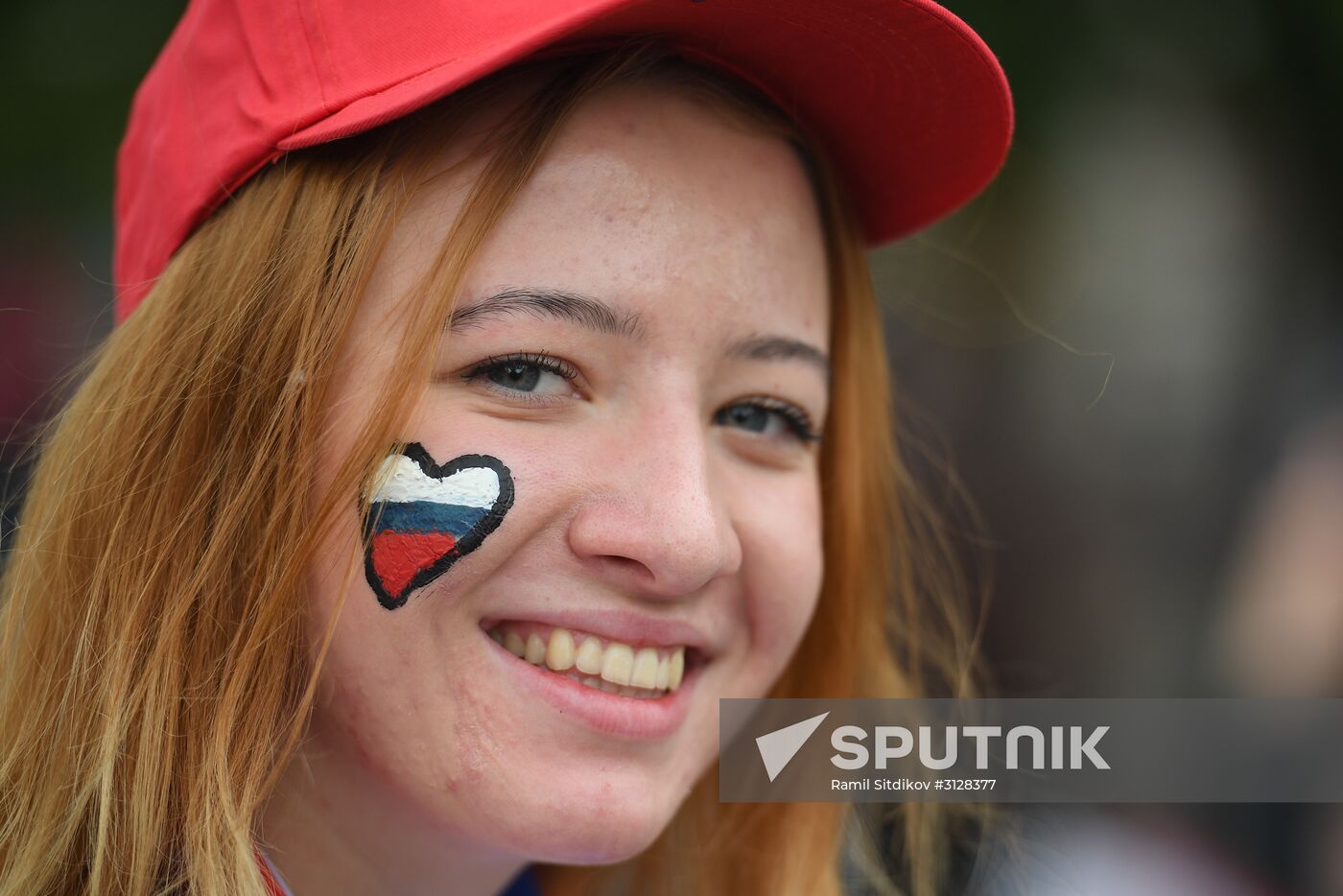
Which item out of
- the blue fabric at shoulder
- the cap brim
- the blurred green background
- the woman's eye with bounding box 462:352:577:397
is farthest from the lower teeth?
the blurred green background

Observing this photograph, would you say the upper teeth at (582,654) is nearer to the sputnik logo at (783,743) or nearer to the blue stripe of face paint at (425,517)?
the blue stripe of face paint at (425,517)

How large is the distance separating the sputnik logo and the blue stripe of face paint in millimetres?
903

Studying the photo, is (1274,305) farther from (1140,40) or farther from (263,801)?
(263,801)

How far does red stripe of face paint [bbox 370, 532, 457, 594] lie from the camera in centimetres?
137

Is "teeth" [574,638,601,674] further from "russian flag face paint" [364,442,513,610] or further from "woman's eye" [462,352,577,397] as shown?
"woman's eye" [462,352,577,397]

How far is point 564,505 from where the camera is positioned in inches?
55.1

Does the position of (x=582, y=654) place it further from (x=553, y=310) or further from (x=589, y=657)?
(x=553, y=310)

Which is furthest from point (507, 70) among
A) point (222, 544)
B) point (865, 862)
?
point (865, 862)

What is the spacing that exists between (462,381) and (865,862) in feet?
4.32

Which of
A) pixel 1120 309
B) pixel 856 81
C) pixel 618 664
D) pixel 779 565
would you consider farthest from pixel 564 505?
pixel 1120 309

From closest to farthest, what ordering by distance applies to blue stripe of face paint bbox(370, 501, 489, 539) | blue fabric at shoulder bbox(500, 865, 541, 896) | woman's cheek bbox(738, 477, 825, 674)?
1. blue stripe of face paint bbox(370, 501, 489, 539)
2. woman's cheek bbox(738, 477, 825, 674)
3. blue fabric at shoulder bbox(500, 865, 541, 896)

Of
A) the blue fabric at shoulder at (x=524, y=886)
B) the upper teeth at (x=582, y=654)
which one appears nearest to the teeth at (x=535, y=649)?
the upper teeth at (x=582, y=654)

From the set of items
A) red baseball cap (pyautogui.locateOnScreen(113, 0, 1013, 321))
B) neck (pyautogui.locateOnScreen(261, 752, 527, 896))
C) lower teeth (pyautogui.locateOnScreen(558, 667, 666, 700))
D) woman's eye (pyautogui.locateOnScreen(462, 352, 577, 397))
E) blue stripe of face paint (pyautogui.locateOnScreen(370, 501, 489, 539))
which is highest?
red baseball cap (pyautogui.locateOnScreen(113, 0, 1013, 321))

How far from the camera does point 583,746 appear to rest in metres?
1.45
